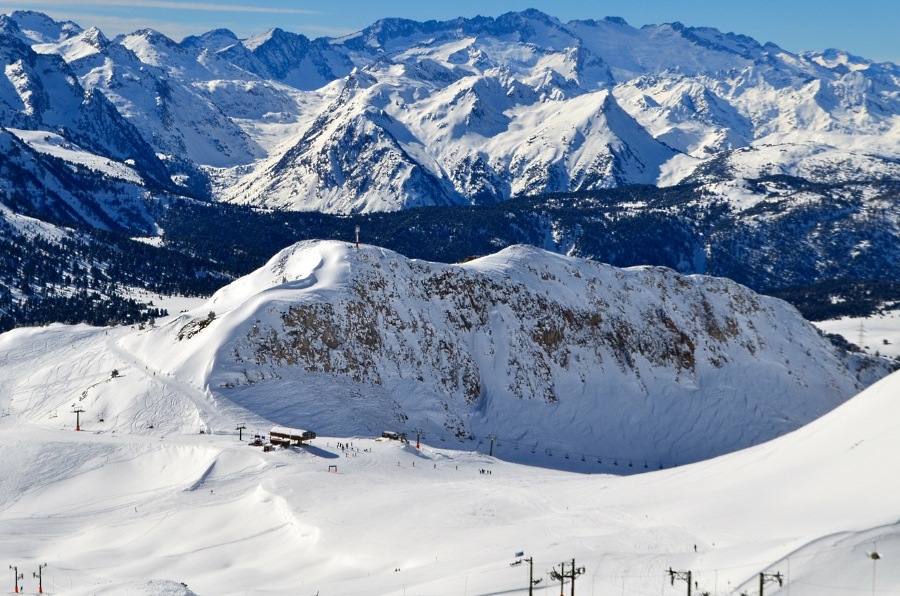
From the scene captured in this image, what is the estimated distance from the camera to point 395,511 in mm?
101938

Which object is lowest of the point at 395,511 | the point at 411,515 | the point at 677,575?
the point at 677,575

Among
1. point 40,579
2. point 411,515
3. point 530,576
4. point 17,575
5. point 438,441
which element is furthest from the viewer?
point 438,441

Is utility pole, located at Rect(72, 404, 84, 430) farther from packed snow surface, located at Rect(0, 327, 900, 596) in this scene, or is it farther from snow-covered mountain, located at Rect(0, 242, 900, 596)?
packed snow surface, located at Rect(0, 327, 900, 596)

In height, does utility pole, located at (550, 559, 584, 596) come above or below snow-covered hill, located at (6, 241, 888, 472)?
below

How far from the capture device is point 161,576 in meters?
87.9

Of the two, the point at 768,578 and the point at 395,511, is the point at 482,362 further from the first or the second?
the point at 768,578

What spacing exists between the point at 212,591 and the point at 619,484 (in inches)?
1836

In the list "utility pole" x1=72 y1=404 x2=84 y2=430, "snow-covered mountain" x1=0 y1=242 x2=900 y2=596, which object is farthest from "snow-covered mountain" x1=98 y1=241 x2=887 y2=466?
"utility pole" x1=72 y1=404 x2=84 y2=430

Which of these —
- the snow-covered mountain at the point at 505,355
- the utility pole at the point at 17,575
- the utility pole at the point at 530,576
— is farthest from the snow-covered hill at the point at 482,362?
the utility pole at the point at 530,576

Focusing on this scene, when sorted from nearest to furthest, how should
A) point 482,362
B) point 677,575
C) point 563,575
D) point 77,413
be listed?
1. point 563,575
2. point 677,575
3. point 77,413
4. point 482,362

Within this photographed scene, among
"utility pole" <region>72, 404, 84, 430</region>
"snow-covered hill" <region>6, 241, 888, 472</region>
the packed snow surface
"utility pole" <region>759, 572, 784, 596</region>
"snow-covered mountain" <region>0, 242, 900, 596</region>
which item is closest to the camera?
"utility pole" <region>759, 572, 784, 596</region>

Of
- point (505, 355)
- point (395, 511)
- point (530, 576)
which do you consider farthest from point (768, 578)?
point (505, 355)

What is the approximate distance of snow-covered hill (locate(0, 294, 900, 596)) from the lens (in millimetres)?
77688

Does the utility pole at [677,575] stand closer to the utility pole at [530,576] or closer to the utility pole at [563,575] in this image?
the utility pole at [563,575]
